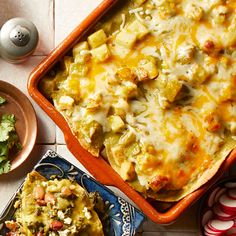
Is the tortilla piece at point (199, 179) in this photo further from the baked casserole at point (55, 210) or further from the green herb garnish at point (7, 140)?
the green herb garnish at point (7, 140)

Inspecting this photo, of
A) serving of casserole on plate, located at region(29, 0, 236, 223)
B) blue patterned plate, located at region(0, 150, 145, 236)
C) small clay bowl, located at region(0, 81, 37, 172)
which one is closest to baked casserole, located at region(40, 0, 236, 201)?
serving of casserole on plate, located at region(29, 0, 236, 223)

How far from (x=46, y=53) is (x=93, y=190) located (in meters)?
0.60

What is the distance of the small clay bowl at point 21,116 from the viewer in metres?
2.75

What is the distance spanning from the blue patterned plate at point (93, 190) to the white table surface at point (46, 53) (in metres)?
0.15

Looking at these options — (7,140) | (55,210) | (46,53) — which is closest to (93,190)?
(55,210)

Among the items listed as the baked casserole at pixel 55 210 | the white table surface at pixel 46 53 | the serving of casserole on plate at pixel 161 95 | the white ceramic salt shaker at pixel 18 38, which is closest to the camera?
the serving of casserole on plate at pixel 161 95

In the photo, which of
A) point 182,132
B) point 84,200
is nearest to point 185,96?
point 182,132

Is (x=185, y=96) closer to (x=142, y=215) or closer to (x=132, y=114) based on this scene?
(x=132, y=114)

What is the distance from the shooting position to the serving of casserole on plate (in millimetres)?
2416

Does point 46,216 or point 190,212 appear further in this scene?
point 190,212

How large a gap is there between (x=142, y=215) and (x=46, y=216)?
1.19ft

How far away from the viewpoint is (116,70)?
95.6 inches

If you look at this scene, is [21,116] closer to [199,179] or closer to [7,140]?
[7,140]

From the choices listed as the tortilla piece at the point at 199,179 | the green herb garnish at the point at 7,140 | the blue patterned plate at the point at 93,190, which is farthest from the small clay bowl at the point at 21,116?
the tortilla piece at the point at 199,179
